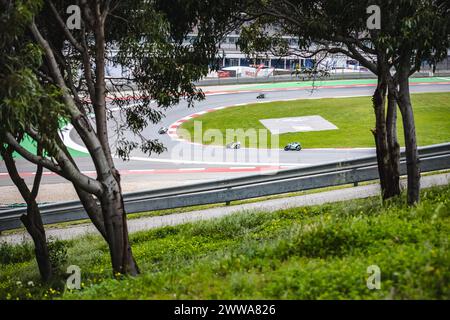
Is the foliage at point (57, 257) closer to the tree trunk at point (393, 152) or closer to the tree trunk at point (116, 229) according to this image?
the tree trunk at point (116, 229)

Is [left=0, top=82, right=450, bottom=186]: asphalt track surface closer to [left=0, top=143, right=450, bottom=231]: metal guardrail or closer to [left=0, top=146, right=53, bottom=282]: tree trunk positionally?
[left=0, top=143, right=450, bottom=231]: metal guardrail

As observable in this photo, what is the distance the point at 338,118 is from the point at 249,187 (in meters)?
19.5

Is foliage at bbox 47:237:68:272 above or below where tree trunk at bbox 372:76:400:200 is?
below

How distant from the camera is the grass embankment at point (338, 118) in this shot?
28.9m

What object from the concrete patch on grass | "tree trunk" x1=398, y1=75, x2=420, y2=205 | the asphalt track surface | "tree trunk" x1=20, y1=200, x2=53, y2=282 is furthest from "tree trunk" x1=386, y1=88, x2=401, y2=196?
the concrete patch on grass

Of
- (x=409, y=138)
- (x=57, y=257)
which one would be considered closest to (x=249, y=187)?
(x=409, y=138)

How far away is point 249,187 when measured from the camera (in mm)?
15750

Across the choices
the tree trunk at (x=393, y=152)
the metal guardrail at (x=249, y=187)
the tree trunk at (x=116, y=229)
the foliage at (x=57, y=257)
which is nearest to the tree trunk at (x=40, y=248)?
the foliage at (x=57, y=257)

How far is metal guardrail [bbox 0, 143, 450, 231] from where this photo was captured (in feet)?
50.2

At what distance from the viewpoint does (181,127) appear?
3372 cm

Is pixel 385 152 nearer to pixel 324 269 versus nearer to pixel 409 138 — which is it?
pixel 409 138

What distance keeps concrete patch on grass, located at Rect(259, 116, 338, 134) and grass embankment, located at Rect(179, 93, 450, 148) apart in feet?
1.63
